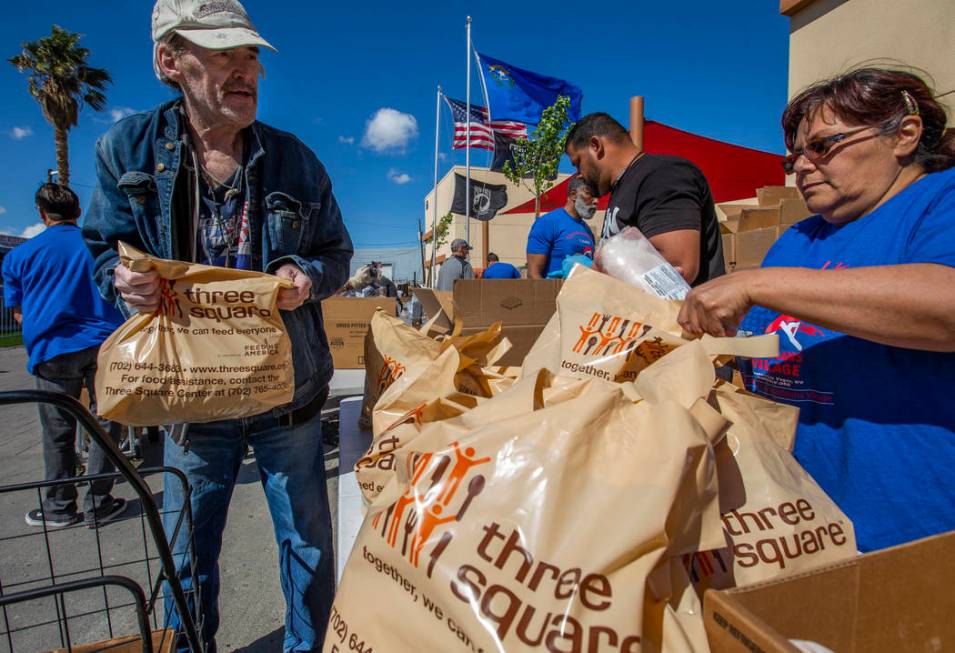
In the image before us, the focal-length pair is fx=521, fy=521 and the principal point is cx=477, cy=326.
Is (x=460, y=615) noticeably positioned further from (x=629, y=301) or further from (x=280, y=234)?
(x=280, y=234)

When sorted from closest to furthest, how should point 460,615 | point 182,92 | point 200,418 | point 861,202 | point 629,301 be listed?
point 460,615, point 861,202, point 629,301, point 200,418, point 182,92

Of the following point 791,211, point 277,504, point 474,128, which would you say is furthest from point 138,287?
point 474,128

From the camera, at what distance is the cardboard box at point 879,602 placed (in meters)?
0.66

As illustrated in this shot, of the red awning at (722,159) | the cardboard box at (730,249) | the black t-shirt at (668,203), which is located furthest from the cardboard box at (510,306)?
the red awning at (722,159)

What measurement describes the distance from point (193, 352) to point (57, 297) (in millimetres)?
2726

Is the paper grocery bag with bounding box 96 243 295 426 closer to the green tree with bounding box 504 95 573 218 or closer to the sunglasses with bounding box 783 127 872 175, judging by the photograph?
the sunglasses with bounding box 783 127 872 175

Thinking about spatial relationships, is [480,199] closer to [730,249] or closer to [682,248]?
[730,249]

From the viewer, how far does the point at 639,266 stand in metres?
1.52

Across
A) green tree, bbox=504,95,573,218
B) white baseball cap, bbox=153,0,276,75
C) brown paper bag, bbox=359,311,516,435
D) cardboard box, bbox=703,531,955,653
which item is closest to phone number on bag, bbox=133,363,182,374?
brown paper bag, bbox=359,311,516,435

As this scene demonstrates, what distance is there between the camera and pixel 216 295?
4.73ft

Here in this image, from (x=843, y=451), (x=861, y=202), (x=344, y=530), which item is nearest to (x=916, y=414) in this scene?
(x=843, y=451)

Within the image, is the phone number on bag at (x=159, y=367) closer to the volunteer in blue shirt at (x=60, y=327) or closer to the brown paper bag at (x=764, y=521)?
the brown paper bag at (x=764, y=521)

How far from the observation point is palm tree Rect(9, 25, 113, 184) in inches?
642

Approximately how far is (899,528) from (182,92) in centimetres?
223
